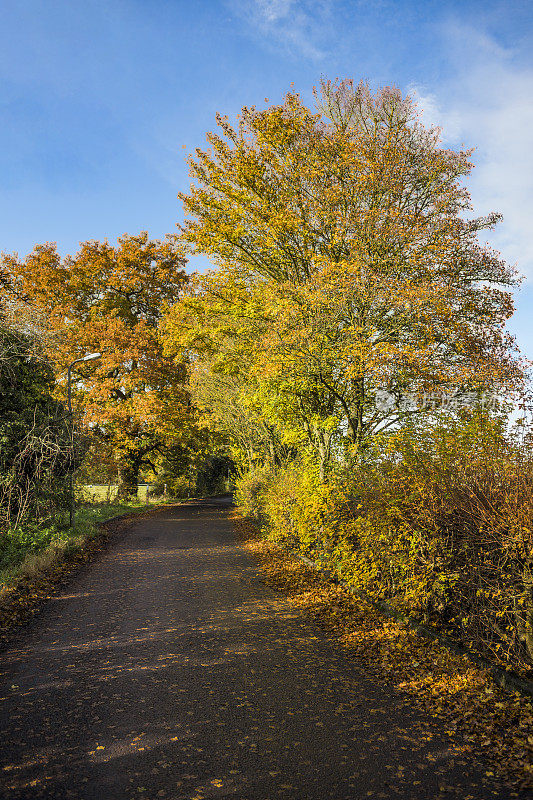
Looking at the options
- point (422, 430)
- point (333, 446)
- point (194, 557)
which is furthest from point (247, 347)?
point (422, 430)

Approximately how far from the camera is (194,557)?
44.2 feet

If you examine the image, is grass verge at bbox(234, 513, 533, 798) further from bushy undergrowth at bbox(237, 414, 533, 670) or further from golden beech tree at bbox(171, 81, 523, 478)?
golden beech tree at bbox(171, 81, 523, 478)

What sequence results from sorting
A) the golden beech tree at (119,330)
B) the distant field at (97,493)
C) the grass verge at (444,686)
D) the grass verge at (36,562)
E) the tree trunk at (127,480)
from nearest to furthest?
the grass verge at (444,686) → the grass verge at (36,562) → the distant field at (97,493) → the golden beech tree at (119,330) → the tree trunk at (127,480)

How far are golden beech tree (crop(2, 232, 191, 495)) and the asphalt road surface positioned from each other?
1861 centimetres

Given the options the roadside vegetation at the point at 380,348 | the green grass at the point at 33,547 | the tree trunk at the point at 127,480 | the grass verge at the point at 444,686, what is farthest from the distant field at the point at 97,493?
the grass verge at the point at 444,686

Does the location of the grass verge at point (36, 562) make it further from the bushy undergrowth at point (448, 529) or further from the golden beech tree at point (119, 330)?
the golden beech tree at point (119, 330)

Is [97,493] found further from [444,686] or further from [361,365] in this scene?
[444,686]

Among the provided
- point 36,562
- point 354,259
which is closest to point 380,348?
point 354,259

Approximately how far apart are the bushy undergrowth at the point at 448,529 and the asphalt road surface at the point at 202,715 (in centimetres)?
134

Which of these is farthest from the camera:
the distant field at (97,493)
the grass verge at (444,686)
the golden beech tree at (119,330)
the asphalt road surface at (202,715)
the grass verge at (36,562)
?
the golden beech tree at (119,330)

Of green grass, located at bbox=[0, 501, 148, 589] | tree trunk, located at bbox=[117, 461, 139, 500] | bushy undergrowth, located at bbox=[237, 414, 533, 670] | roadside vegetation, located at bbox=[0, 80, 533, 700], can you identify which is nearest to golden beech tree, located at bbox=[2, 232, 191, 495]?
tree trunk, located at bbox=[117, 461, 139, 500]

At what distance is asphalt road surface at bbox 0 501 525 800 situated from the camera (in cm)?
363

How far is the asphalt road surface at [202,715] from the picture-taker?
363 centimetres

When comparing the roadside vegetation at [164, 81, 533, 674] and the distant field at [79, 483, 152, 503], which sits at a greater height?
the roadside vegetation at [164, 81, 533, 674]
